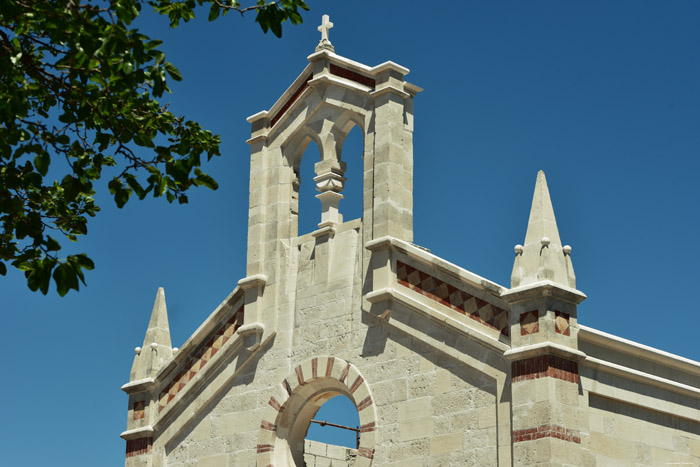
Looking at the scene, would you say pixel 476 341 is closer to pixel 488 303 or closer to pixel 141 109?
pixel 488 303

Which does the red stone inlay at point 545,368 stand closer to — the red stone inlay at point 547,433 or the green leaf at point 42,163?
the red stone inlay at point 547,433

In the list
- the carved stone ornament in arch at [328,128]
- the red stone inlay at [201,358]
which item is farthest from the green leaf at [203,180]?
the red stone inlay at [201,358]

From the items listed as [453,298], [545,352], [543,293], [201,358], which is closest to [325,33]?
[453,298]

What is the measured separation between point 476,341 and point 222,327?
624 centimetres

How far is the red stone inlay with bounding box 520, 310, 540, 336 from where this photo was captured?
17.8 metres

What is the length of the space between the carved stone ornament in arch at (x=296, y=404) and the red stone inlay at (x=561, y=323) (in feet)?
13.6

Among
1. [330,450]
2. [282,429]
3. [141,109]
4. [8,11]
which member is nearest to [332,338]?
[282,429]

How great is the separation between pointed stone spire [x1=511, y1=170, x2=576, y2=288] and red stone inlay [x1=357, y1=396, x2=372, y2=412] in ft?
11.2

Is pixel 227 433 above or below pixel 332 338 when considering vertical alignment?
below

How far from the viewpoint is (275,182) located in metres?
Result: 23.0

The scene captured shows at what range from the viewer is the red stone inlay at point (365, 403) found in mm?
19891

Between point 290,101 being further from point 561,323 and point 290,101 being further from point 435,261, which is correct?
point 561,323

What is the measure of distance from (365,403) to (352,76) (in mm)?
6273

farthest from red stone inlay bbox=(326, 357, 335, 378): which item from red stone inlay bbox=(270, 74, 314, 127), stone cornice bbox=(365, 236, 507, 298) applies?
red stone inlay bbox=(270, 74, 314, 127)
